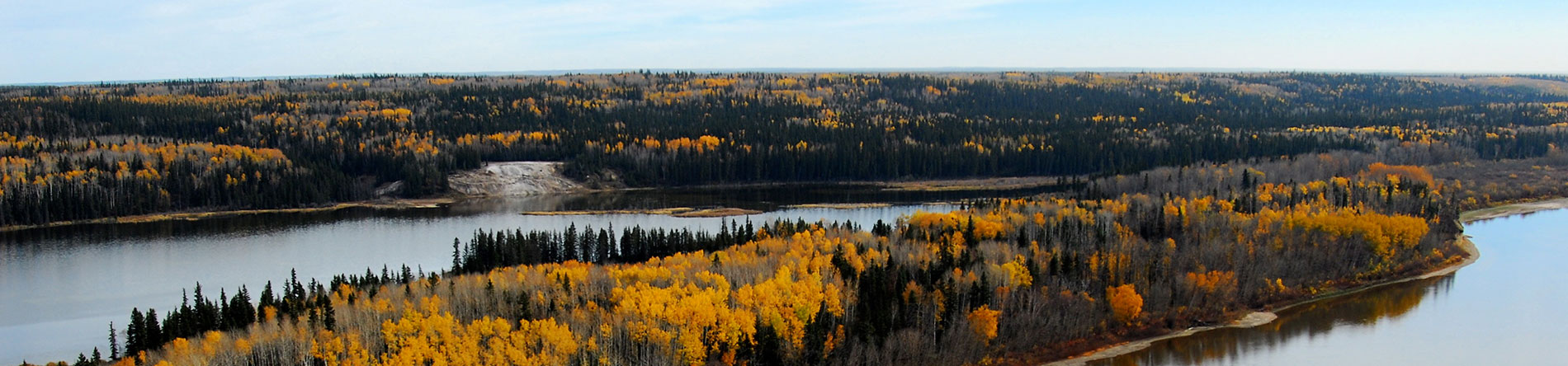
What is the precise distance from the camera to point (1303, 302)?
5278cm

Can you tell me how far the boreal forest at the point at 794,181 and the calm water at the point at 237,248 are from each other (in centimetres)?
323

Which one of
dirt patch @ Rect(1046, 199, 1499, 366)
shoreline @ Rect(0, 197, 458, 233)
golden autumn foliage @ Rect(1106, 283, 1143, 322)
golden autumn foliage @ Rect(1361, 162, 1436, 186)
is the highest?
golden autumn foliage @ Rect(1361, 162, 1436, 186)

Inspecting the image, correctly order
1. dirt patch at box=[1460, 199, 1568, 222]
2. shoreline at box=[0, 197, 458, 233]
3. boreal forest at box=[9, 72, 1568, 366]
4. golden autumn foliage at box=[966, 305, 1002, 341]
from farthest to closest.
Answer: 1. shoreline at box=[0, 197, 458, 233]
2. dirt patch at box=[1460, 199, 1568, 222]
3. golden autumn foliage at box=[966, 305, 1002, 341]
4. boreal forest at box=[9, 72, 1568, 366]

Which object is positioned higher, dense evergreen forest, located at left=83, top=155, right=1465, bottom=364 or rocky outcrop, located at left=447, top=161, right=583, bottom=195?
dense evergreen forest, located at left=83, top=155, right=1465, bottom=364

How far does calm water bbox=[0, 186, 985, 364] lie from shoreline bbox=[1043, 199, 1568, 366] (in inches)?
1247

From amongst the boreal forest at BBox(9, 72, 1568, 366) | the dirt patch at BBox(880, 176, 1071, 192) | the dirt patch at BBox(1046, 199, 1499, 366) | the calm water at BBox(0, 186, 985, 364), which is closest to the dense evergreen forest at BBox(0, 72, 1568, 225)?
the boreal forest at BBox(9, 72, 1568, 366)

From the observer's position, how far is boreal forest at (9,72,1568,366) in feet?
129

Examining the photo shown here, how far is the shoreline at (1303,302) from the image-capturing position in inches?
1730

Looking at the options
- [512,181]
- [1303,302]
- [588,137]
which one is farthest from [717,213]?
[1303,302]

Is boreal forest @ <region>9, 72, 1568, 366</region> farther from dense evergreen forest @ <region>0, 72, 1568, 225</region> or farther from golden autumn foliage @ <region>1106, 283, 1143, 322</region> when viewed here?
dense evergreen forest @ <region>0, 72, 1568, 225</region>

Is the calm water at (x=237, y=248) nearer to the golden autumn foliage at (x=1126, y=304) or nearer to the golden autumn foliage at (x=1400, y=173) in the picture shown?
the golden autumn foliage at (x=1400, y=173)

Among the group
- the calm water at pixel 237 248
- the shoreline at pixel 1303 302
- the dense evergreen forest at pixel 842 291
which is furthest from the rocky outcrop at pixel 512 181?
the shoreline at pixel 1303 302

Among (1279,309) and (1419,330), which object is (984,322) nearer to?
(1279,309)

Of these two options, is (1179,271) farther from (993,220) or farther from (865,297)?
(865,297)
